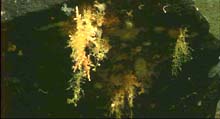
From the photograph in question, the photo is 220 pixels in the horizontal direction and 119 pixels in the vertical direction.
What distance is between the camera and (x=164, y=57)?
2.69 metres

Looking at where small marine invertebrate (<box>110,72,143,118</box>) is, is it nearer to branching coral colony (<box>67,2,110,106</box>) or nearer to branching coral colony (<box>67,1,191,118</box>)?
branching coral colony (<box>67,1,191,118</box>)

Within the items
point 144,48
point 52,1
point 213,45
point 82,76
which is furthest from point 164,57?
point 52,1

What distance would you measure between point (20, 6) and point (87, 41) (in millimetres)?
450

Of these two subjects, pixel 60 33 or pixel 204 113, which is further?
pixel 204 113

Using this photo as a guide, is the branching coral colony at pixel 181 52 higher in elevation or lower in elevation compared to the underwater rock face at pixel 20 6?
lower

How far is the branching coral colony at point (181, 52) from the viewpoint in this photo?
2664 mm

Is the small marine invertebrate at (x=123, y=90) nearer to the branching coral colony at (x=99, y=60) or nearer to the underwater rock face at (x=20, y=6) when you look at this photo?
the branching coral colony at (x=99, y=60)

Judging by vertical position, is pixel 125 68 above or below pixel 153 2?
below

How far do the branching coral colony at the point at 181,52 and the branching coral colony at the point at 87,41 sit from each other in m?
0.42

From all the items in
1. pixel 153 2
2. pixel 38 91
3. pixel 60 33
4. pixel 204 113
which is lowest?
pixel 204 113

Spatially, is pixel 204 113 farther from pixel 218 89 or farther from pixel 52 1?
pixel 52 1

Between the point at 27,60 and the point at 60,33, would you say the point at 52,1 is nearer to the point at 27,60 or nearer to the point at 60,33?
the point at 60,33

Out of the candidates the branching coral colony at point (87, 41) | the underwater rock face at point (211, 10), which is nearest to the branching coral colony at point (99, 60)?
the branching coral colony at point (87, 41)

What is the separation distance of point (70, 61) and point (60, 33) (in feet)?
0.59
